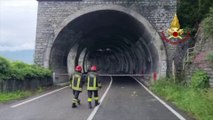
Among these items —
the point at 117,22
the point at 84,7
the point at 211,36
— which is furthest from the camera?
the point at 117,22

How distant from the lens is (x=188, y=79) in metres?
19.7

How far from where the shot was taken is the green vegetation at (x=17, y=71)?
15827 millimetres

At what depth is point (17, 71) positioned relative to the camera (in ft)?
56.6

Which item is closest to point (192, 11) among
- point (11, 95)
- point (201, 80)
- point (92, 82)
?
point (201, 80)

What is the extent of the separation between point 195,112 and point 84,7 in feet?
49.9

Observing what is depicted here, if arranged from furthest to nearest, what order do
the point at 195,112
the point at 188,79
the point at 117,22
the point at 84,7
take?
the point at 117,22, the point at 84,7, the point at 188,79, the point at 195,112

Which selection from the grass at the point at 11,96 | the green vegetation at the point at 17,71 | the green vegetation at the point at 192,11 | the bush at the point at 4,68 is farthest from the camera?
the green vegetation at the point at 192,11

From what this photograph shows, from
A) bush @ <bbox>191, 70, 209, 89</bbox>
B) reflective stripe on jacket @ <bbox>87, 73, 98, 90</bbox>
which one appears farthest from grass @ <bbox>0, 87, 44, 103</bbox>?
bush @ <bbox>191, 70, 209, 89</bbox>

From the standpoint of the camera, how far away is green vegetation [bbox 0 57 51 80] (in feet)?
51.9

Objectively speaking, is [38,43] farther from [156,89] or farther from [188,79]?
[188,79]

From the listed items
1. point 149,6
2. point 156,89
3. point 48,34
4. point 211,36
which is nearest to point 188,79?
point 156,89

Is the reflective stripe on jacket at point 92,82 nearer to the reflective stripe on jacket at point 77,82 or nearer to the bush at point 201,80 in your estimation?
the reflective stripe on jacket at point 77,82

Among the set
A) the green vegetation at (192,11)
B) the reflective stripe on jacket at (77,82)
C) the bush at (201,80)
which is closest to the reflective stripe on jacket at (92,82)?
the reflective stripe on jacket at (77,82)

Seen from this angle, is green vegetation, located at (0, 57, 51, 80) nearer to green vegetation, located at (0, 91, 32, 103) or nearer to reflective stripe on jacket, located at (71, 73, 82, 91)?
green vegetation, located at (0, 91, 32, 103)
